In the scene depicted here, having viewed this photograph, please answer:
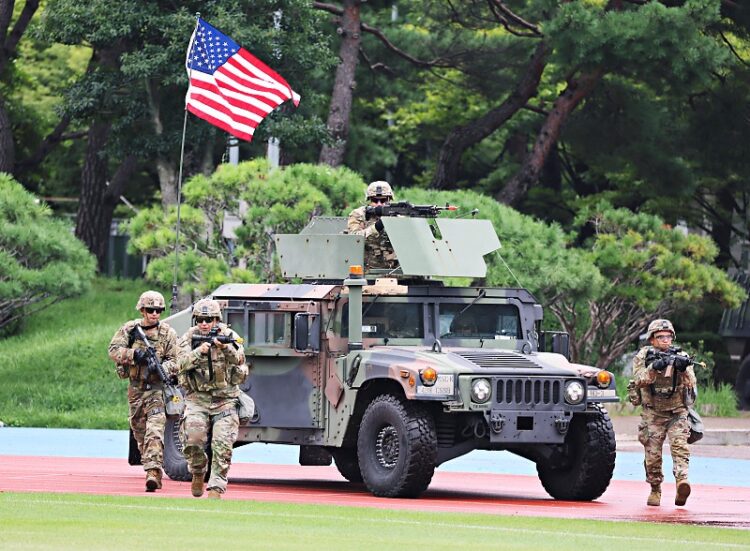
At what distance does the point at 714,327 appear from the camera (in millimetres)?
42125

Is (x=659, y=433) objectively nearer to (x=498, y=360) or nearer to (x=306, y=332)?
(x=498, y=360)

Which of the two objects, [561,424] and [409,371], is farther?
[561,424]

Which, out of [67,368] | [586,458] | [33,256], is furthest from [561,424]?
[67,368]

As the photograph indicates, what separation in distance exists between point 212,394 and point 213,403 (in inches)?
3.6

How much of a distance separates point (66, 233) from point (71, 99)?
4.68m

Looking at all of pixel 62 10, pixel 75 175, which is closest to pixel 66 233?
pixel 62 10

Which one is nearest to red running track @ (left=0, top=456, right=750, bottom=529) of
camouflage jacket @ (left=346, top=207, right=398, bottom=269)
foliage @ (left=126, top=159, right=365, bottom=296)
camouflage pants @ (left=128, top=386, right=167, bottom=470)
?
camouflage pants @ (left=128, top=386, right=167, bottom=470)

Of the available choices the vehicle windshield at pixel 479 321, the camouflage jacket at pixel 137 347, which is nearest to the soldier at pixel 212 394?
the camouflage jacket at pixel 137 347

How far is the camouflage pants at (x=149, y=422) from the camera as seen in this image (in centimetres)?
1602

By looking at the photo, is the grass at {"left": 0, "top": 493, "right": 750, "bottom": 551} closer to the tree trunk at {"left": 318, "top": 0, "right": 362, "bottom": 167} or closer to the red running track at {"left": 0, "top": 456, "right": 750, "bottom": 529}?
the red running track at {"left": 0, "top": 456, "right": 750, "bottom": 529}

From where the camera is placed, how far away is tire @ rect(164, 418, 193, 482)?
18406mm

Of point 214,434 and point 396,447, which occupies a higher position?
point 214,434

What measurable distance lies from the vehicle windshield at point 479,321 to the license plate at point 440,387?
151 cm

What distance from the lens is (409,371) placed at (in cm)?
1590
